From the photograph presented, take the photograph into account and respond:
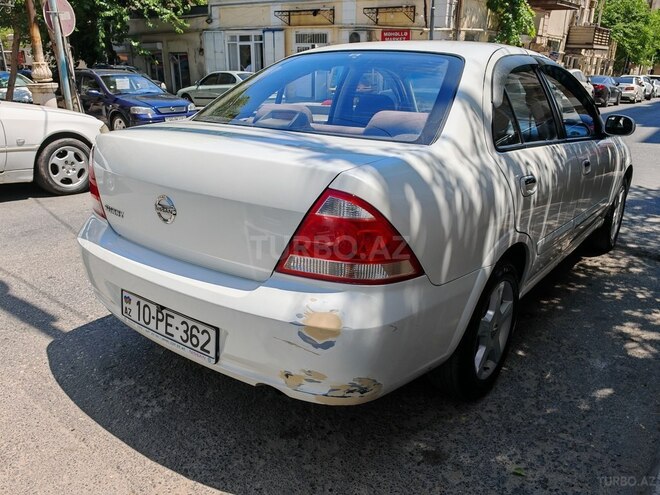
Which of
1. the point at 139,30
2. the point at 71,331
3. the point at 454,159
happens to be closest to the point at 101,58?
the point at 139,30

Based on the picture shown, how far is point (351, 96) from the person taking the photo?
2.83m

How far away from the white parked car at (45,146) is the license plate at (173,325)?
467cm

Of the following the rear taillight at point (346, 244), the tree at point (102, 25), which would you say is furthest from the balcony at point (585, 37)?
the rear taillight at point (346, 244)

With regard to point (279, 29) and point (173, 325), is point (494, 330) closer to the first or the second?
point (173, 325)

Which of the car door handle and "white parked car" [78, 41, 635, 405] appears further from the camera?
the car door handle

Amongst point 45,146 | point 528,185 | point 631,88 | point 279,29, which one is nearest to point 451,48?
point 528,185

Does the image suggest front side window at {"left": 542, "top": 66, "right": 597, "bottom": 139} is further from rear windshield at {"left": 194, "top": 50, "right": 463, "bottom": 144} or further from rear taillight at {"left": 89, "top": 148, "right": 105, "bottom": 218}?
rear taillight at {"left": 89, "top": 148, "right": 105, "bottom": 218}

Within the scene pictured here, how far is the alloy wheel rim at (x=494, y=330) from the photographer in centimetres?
264

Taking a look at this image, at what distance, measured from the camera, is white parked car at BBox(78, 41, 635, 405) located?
1919 millimetres

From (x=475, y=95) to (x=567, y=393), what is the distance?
158 centimetres

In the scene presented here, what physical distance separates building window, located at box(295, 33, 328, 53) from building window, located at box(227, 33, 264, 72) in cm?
183

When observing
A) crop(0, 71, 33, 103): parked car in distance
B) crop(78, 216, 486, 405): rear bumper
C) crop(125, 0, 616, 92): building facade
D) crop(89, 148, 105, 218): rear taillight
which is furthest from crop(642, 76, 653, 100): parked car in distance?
crop(89, 148, 105, 218): rear taillight

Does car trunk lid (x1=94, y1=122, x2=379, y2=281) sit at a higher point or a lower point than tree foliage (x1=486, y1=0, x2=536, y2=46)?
lower

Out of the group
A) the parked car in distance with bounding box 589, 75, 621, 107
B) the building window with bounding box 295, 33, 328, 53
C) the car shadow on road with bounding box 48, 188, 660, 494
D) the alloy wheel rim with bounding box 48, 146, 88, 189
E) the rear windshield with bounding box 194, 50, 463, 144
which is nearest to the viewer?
Answer: the car shadow on road with bounding box 48, 188, 660, 494
